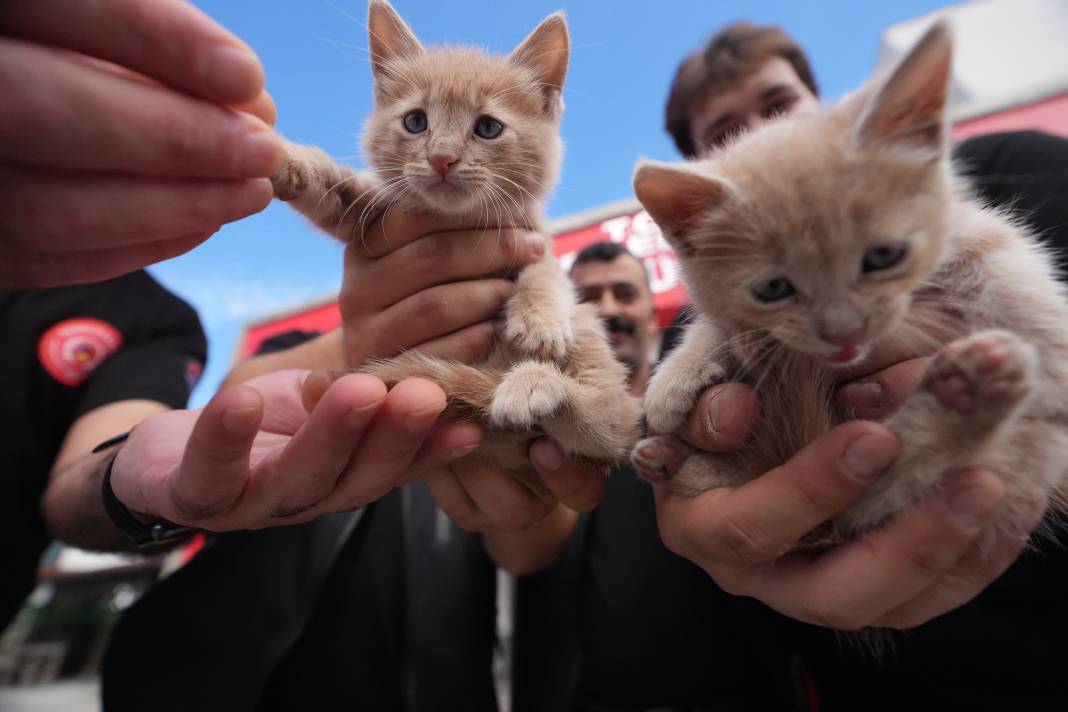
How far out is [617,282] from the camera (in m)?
2.75

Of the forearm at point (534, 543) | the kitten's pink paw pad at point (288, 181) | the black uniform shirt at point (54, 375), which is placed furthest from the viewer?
the black uniform shirt at point (54, 375)

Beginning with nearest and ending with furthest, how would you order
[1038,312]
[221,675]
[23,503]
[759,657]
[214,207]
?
[214,207] < [1038,312] < [221,675] < [759,657] < [23,503]

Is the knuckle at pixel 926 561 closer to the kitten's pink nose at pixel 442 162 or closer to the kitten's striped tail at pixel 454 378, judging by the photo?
the kitten's striped tail at pixel 454 378

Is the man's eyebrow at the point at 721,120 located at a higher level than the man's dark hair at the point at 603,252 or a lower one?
higher

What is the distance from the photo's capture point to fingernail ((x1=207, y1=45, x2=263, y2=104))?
0.63 m

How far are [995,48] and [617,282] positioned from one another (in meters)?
2.31

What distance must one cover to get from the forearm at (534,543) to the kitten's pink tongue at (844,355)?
0.97 metres

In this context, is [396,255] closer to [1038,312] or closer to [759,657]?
[1038,312]

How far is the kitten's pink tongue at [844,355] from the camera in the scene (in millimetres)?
827

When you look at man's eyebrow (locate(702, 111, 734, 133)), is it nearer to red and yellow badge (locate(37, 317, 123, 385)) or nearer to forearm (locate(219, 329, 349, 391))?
forearm (locate(219, 329, 349, 391))

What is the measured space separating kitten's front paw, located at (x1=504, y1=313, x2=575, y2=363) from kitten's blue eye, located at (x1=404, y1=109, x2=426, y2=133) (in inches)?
25.5

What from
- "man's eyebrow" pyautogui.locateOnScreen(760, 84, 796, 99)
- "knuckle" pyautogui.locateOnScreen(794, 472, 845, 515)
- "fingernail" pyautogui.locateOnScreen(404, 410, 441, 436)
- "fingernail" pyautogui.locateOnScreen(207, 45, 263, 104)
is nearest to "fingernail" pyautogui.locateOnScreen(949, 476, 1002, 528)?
"knuckle" pyautogui.locateOnScreen(794, 472, 845, 515)

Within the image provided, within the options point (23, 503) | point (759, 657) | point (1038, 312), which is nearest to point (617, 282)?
point (759, 657)

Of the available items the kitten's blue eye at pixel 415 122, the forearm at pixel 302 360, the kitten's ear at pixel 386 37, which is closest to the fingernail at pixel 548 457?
the forearm at pixel 302 360
